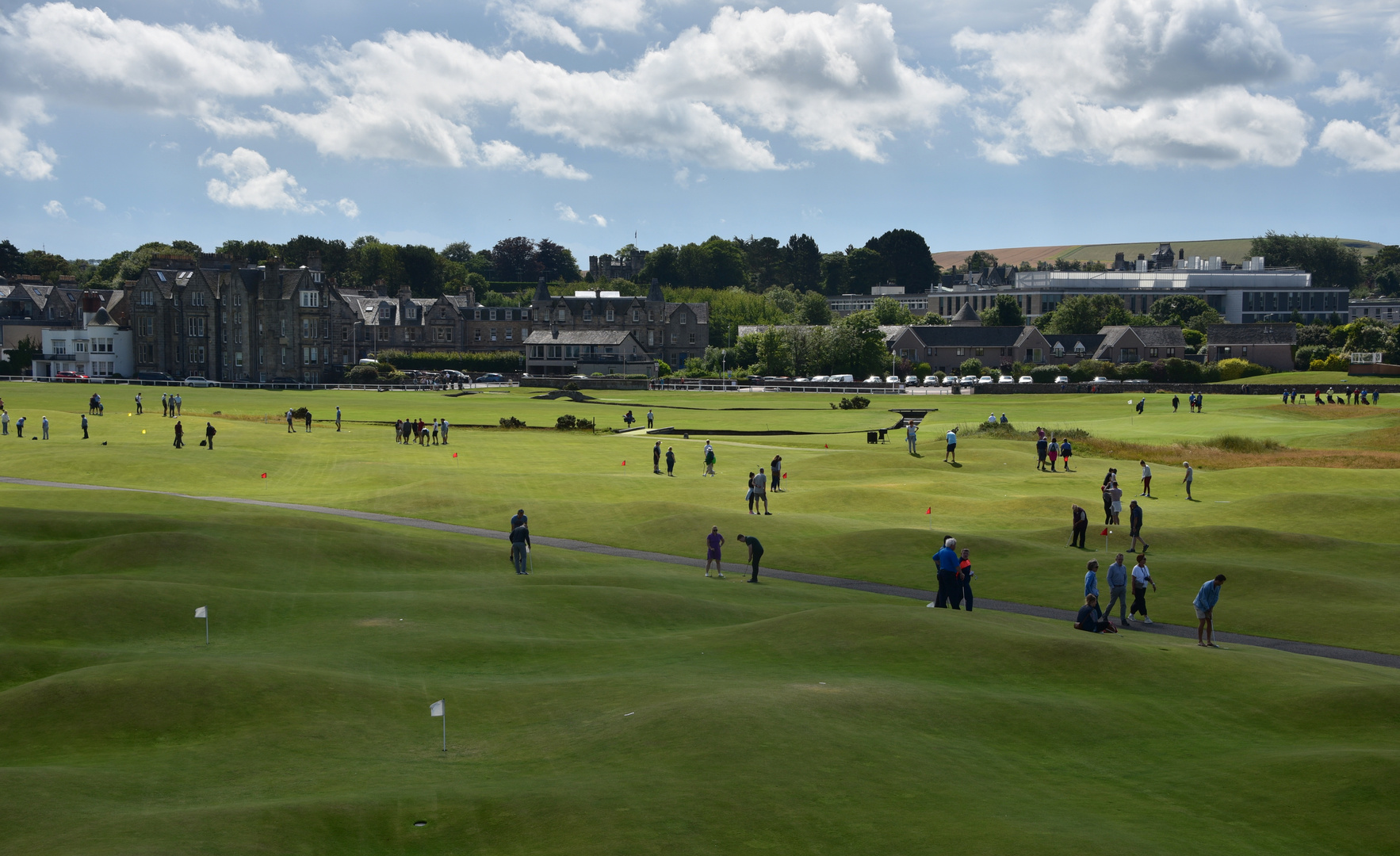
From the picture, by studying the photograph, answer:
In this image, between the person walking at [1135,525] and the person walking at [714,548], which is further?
the person walking at [1135,525]

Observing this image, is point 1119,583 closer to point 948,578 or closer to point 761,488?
point 948,578

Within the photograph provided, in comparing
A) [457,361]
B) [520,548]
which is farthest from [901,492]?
[457,361]

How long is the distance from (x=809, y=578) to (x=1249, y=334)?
519ft

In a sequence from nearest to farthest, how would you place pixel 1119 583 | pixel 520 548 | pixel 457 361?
pixel 1119 583, pixel 520 548, pixel 457 361

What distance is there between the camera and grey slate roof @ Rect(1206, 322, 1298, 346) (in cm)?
16975

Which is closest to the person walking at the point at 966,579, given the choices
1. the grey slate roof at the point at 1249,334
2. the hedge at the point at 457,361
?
the hedge at the point at 457,361

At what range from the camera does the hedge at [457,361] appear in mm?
176625

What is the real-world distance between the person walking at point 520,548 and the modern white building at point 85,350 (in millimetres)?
139728

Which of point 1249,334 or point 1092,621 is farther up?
point 1249,334

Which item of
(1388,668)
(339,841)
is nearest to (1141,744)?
(1388,668)

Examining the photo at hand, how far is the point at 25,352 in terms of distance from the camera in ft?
494

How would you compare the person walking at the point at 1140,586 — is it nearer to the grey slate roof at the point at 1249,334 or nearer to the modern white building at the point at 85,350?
the modern white building at the point at 85,350

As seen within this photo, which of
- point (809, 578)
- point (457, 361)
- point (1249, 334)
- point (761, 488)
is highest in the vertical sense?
point (1249, 334)

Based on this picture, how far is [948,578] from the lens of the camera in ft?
98.7
